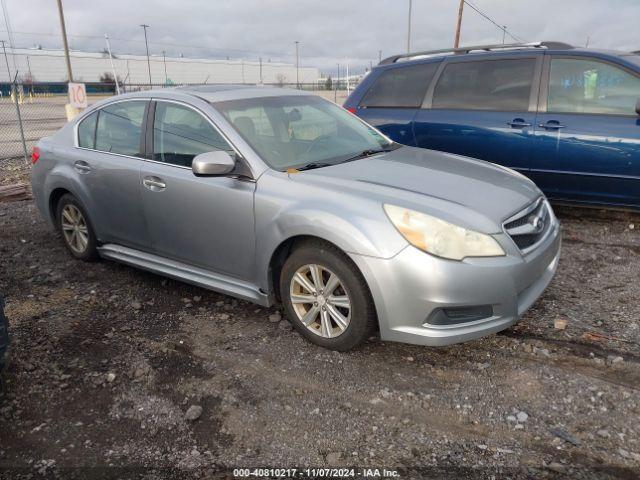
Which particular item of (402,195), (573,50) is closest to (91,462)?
(402,195)

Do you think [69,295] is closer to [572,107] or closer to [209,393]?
[209,393]

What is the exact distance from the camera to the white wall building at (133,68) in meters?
68.2

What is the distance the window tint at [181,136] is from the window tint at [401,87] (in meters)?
3.07

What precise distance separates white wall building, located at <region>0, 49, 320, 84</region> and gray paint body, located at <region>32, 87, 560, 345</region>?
Answer: 62.4m

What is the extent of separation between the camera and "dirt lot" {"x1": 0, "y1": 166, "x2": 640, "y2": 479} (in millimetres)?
2430

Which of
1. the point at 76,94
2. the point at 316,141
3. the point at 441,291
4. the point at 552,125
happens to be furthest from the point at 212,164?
the point at 76,94

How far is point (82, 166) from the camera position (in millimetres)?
4500

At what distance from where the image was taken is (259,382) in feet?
9.97

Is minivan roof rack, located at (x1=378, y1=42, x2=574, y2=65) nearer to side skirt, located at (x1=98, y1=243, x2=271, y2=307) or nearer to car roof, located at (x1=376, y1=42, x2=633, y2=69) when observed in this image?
car roof, located at (x1=376, y1=42, x2=633, y2=69)

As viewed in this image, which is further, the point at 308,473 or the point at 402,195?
the point at 402,195

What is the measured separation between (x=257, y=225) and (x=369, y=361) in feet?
3.59

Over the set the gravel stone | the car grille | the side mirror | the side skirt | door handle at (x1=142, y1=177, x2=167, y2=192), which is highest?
the side mirror

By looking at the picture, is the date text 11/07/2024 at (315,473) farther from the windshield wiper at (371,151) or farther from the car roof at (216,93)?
the car roof at (216,93)

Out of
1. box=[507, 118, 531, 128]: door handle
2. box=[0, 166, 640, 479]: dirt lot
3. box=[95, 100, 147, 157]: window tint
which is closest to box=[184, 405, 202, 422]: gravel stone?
box=[0, 166, 640, 479]: dirt lot
